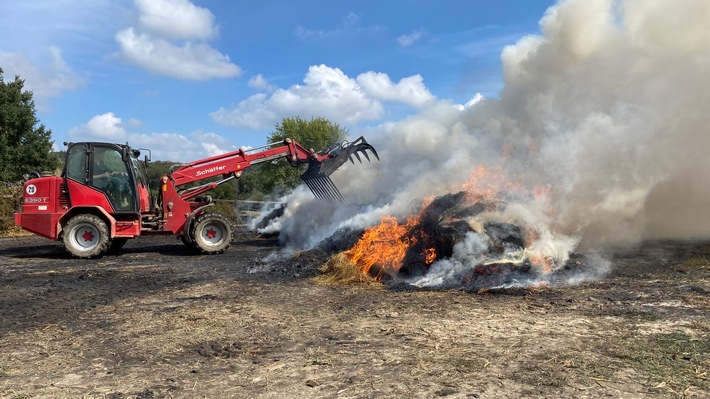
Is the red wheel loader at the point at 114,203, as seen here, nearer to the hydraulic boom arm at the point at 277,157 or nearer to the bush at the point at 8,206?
the hydraulic boom arm at the point at 277,157

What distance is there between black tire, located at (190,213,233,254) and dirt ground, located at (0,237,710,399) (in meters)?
3.64

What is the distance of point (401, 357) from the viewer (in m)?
4.62

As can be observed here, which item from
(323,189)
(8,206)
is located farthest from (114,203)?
(8,206)

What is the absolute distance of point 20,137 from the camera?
33500 millimetres

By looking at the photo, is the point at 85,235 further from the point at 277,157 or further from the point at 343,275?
the point at 343,275

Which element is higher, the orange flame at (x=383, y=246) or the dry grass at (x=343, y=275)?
the orange flame at (x=383, y=246)

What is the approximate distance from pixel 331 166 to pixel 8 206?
14.6 meters

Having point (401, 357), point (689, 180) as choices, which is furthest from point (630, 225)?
point (401, 357)

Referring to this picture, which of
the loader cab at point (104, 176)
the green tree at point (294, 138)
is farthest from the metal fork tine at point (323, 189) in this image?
the green tree at point (294, 138)

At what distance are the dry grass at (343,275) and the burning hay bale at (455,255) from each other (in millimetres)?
18

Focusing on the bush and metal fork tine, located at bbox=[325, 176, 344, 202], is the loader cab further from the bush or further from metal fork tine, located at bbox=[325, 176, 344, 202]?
the bush

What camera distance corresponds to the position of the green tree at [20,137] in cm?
3181

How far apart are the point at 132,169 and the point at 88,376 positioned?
8931mm

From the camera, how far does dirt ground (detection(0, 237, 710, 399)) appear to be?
155 inches
